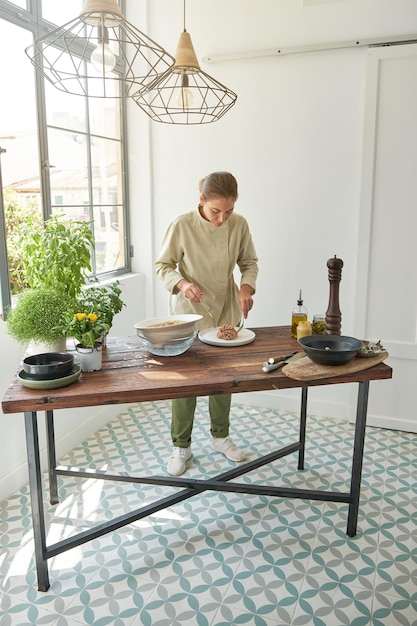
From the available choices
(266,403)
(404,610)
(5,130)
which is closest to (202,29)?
(5,130)

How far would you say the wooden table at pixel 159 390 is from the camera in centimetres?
208

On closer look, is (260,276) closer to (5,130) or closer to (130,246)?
(130,246)

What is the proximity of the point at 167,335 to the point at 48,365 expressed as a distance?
22.4 inches

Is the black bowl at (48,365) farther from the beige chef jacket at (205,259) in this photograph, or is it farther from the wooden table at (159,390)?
the beige chef jacket at (205,259)

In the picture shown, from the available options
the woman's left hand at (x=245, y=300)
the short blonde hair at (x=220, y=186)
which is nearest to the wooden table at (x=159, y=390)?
the woman's left hand at (x=245, y=300)

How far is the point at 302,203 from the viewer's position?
383 cm

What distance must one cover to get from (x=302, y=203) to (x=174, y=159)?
1047mm

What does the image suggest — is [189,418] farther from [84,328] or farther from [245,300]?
[84,328]

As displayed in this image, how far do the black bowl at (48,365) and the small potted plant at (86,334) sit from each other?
0.23ft

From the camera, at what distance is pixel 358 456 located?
2506mm

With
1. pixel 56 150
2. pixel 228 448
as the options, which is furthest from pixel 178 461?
pixel 56 150

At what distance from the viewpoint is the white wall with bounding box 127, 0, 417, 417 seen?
3.57 m

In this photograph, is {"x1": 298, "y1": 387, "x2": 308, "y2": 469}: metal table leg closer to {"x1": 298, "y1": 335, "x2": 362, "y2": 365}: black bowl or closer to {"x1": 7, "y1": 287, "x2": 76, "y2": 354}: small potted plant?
{"x1": 298, "y1": 335, "x2": 362, "y2": 365}: black bowl

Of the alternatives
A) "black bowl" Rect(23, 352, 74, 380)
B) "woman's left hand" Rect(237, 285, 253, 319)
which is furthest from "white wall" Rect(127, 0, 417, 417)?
"black bowl" Rect(23, 352, 74, 380)
